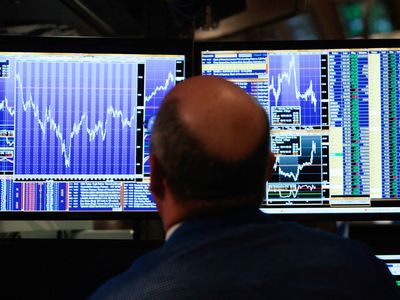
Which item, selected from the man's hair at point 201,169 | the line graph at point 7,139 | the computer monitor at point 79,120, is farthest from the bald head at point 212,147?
the line graph at point 7,139

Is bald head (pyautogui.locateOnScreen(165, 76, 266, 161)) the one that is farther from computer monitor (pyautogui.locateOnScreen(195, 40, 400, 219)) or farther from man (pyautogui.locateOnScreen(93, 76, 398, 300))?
computer monitor (pyautogui.locateOnScreen(195, 40, 400, 219))

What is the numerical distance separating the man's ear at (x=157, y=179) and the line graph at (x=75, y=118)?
1.83 feet

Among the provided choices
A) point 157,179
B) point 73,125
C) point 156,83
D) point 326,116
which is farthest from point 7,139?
point 326,116

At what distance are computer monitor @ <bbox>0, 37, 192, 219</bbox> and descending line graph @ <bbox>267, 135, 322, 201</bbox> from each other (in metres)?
0.32

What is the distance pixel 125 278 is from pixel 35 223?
1.00m

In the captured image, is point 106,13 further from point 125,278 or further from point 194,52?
point 125,278

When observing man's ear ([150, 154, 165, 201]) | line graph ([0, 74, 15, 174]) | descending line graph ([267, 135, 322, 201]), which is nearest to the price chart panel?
line graph ([0, 74, 15, 174])

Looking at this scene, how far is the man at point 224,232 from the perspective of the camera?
2.07 ft

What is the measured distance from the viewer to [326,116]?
1337mm

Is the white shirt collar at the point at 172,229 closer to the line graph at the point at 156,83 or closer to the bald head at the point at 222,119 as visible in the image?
the bald head at the point at 222,119

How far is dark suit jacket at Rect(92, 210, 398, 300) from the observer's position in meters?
0.62

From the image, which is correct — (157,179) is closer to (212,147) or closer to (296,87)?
(212,147)

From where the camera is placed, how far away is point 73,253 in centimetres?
134

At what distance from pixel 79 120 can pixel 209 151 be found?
71 cm
